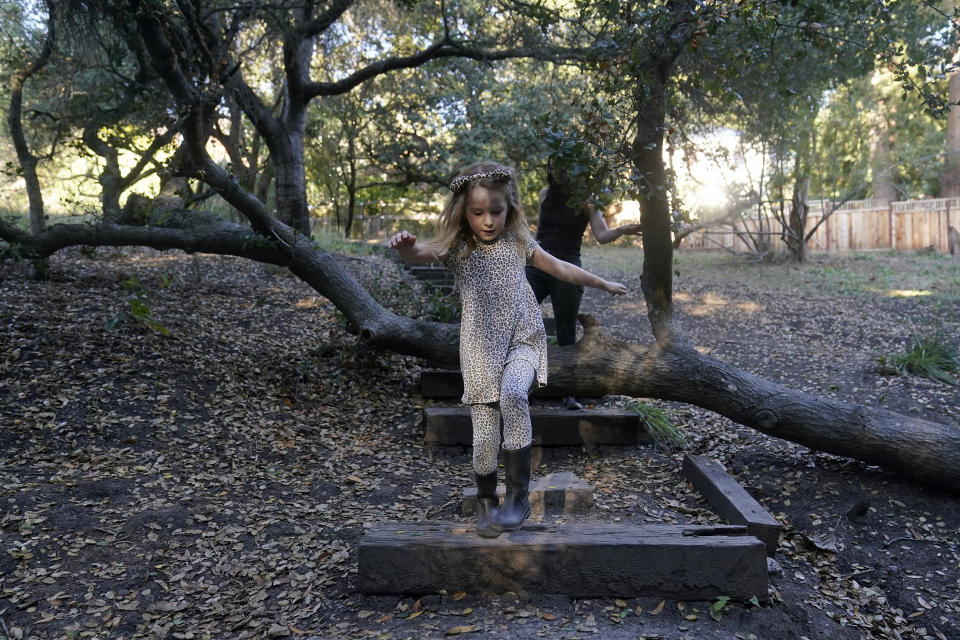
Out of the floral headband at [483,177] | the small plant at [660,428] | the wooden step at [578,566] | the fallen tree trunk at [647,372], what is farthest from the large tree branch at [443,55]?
the wooden step at [578,566]

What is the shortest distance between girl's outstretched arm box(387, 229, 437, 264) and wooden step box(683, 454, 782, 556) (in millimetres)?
1977

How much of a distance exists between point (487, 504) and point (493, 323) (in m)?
0.80

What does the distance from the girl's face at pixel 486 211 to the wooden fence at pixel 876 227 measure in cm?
1277

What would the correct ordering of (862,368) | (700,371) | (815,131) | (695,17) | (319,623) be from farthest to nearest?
(815,131) < (862,368) < (700,371) < (695,17) < (319,623)

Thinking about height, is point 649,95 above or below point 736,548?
above

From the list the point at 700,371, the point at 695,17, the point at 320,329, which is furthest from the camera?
the point at 320,329

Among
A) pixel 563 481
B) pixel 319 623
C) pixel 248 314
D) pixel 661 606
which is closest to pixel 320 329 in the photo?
pixel 248 314

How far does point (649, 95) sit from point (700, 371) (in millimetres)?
1783

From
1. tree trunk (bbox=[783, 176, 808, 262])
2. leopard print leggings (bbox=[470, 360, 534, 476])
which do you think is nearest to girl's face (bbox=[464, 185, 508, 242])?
leopard print leggings (bbox=[470, 360, 534, 476])

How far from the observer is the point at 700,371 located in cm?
437

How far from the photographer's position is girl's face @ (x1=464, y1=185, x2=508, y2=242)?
2.85 meters

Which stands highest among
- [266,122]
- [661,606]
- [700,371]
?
[266,122]

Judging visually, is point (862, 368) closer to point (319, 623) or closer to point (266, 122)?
point (319, 623)

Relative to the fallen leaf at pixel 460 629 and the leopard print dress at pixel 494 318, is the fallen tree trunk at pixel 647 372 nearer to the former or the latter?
the leopard print dress at pixel 494 318
